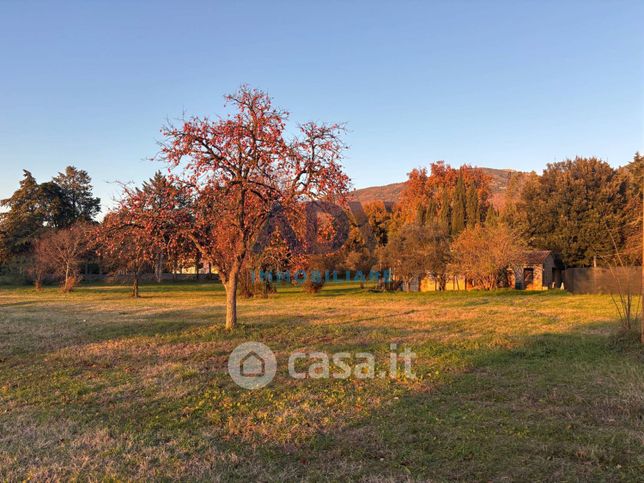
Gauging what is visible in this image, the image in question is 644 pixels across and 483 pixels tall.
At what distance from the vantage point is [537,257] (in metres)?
34.2

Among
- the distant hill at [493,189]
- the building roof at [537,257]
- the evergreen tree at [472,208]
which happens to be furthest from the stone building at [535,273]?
the distant hill at [493,189]

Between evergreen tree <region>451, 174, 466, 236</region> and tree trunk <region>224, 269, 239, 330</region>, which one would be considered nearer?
tree trunk <region>224, 269, 239, 330</region>

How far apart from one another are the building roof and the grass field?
26263mm

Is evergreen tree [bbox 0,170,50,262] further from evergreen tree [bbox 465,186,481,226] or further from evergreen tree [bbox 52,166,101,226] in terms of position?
evergreen tree [bbox 465,186,481,226]

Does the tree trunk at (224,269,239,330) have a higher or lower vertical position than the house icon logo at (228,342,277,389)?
higher

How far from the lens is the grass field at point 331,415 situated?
3.63 metres

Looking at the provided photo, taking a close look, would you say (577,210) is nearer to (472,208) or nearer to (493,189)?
(472,208)

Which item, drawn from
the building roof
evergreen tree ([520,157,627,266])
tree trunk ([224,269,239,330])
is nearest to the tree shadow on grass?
tree trunk ([224,269,239,330])

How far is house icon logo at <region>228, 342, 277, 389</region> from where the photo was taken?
6457mm

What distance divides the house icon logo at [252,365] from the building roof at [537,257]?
95.8 feet

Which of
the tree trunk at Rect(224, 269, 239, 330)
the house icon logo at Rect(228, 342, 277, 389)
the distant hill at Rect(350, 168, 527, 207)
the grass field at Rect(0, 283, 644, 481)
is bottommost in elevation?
the house icon logo at Rect(228, 342, 277, 389)

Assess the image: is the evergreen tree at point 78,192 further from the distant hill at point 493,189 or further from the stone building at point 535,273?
the stone building at point 535,273

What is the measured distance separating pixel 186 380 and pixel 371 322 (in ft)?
25.0

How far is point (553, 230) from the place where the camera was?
36438mm
